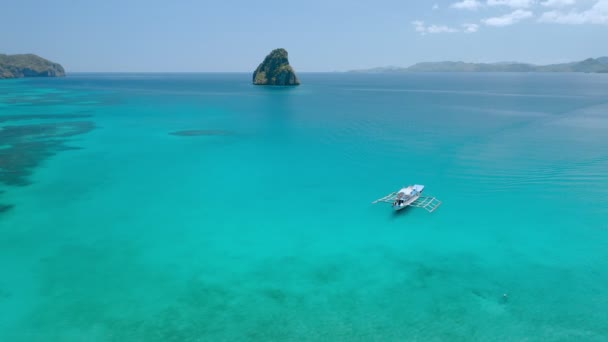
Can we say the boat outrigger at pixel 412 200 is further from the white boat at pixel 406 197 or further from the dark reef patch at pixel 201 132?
the dark reef patch at pixel 201 132

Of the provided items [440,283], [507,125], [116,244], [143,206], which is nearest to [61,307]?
[116,244]

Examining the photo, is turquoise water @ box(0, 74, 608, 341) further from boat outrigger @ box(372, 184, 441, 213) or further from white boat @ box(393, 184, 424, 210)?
white boat @ box(393, 184, 424, 210)

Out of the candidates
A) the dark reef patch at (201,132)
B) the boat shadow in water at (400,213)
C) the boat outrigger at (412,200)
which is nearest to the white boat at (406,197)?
the boat outrigger at (412,200)

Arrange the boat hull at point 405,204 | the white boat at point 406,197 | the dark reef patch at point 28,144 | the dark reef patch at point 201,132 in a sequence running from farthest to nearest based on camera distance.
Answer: the dark reef patch at point 201,132
the dark reef patch at point 28,144
the white boat at point 406,197
the boat hull at point 405,204

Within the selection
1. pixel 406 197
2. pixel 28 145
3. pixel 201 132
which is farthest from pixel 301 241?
pixel 28 145

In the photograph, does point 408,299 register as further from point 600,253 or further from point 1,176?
point 1,176

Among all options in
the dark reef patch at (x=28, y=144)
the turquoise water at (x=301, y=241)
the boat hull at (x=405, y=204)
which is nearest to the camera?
the turquoise water at (x=301, y=241)
